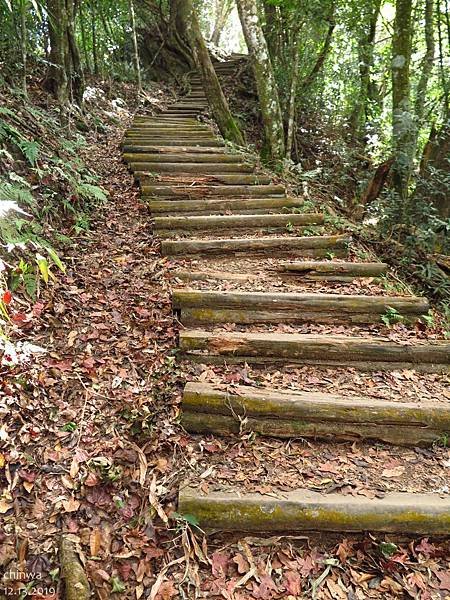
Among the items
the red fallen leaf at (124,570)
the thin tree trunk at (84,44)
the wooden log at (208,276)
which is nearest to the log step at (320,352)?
the wooden log at (208,276)

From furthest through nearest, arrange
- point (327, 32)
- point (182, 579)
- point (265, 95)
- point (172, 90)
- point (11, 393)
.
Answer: point (172, 90)
point (327, 32)
point (265, 95)
point (11, 393)
point (182, 579)

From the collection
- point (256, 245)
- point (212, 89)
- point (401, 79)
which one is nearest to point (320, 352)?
point (256, 245)

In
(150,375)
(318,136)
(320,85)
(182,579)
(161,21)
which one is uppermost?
(161,21)

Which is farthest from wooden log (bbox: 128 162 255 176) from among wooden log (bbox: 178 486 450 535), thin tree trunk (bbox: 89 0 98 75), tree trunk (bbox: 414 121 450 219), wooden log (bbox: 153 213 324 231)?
thin tree trunk (bbox: 89 0 98 75)

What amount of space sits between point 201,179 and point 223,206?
0.98m

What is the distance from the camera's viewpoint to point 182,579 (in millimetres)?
2225

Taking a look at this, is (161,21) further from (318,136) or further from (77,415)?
(77,415)

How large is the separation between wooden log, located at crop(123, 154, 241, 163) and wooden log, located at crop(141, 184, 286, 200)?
1199mm

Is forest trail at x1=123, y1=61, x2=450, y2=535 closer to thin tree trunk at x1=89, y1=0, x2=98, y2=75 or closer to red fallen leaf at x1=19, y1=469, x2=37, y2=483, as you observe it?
red fallen leaf at x1=19, y1=469, x2=37, y2=483

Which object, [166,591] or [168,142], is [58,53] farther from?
[166,591]

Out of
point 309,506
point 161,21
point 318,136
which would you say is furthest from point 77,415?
point 161,21

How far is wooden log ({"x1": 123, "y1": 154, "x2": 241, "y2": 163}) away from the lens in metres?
7.28

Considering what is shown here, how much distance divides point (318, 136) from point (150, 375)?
9.95 metres

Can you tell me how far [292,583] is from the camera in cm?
226
